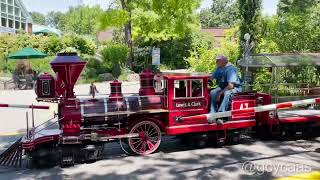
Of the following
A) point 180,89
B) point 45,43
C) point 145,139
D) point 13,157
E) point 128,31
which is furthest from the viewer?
point 45,43

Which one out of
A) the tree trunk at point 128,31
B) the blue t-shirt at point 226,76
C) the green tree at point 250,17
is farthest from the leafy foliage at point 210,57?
the blue t-shirt at point 226,76

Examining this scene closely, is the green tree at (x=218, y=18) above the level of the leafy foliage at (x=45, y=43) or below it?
above

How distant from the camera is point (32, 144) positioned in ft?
25.1

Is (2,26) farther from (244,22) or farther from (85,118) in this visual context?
(85,118)

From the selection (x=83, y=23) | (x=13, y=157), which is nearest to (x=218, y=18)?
(x=83, y=23)

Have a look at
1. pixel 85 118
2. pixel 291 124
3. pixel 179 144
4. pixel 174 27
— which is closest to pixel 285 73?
pixel 291 124

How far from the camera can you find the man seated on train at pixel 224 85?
29.4 feet

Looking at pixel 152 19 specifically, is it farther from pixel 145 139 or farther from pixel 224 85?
pixel 145 139

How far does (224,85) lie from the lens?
9.20 meters

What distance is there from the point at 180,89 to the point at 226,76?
3.63 ft

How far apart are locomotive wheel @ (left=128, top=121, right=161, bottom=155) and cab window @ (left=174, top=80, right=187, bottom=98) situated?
79 cm

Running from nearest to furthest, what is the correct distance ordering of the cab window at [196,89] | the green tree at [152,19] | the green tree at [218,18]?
the cab window at [196,89]
the green tree at [152,19]
the green tree at [218,18]

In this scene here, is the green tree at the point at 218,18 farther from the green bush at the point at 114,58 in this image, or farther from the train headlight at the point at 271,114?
the train headlight at the point at 271,114

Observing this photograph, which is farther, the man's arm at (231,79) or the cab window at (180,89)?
the man's arm at (231,79)
